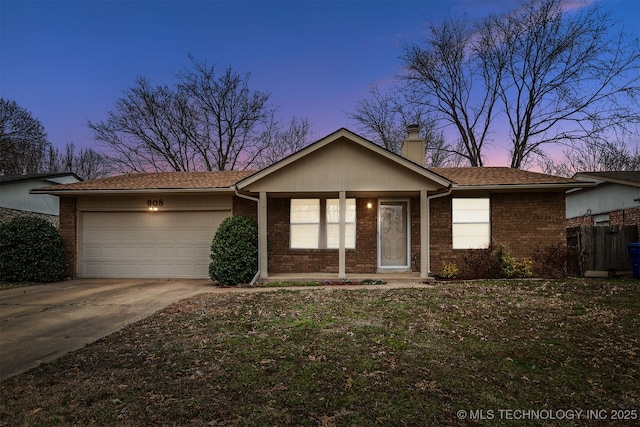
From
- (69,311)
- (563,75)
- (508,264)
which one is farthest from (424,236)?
(563,75)

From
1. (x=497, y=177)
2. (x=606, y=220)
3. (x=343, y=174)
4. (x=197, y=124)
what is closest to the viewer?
(x=343, y=174)

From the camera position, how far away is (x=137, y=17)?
13.6m

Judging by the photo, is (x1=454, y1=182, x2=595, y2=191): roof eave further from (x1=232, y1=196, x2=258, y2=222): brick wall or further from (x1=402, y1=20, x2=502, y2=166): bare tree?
(x1=402, y1=20, x2=502, y2=166): bare tree

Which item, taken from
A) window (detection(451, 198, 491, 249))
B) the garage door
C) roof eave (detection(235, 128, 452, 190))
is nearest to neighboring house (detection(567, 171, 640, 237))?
window (detection(451, 198, 491, 249))

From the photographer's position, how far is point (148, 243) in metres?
11.6

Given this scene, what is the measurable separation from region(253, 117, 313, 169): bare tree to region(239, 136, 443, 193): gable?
15623mm

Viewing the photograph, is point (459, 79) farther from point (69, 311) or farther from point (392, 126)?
point (69, 311)

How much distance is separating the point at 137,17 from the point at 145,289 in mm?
11172

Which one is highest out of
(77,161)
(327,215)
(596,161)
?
(77,161)

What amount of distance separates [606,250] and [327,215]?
337 inches

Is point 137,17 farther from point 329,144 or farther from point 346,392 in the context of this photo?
point 346,392

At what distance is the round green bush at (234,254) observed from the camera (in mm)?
9812

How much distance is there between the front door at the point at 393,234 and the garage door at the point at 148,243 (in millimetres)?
5233

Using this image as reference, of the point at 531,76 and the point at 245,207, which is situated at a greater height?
the point at 531,76
